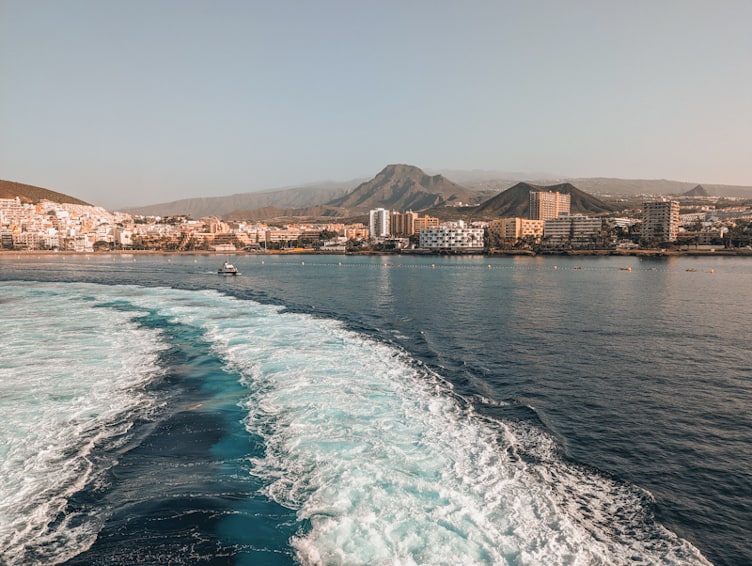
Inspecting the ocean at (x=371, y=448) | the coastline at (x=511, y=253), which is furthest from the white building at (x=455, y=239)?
the ocean at (x=371, y=448)

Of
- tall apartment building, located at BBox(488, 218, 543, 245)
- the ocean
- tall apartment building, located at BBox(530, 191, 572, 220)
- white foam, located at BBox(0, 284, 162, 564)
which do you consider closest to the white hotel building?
tall apartment building, located at BBox(488, 218, 543, 245)

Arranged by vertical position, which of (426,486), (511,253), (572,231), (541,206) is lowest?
(511,253)

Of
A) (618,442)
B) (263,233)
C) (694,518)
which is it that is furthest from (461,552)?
(263,233)

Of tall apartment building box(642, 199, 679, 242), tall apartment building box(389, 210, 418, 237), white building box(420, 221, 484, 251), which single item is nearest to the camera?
tall apartment building box(642, 199, 679, 242)

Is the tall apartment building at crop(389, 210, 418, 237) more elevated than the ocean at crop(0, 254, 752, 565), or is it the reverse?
the tall apartment building at crop(389, 210, 418, 237)

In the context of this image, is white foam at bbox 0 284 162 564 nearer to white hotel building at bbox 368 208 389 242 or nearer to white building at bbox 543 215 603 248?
white building at bbox 543 215 603 248

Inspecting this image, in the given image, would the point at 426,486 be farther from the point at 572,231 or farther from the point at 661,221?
the point at 572,231

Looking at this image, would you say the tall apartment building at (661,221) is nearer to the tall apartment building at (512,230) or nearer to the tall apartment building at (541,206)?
the tall apartment building at (512,230)

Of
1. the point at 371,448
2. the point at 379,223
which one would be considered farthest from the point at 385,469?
the point at 379,223
